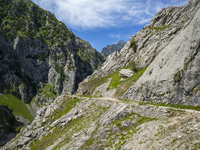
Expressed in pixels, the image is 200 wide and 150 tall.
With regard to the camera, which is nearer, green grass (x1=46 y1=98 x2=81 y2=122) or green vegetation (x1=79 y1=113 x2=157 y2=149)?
green vegetation (x1=79 y1=113 x2=157 y2=149)

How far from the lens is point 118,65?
76562mm

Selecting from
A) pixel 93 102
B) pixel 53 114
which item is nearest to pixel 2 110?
pixel 53 114

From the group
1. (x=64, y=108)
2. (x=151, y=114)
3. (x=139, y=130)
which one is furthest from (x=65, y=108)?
(x=139, y=130)

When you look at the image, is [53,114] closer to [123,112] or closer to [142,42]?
[123,112]

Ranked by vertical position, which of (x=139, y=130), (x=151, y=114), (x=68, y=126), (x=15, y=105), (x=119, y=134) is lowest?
(x=119, y=134)

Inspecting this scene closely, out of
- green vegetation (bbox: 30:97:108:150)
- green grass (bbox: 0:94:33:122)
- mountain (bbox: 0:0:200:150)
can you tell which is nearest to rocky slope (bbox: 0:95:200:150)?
mountain (bbox: 0:0:200:150)

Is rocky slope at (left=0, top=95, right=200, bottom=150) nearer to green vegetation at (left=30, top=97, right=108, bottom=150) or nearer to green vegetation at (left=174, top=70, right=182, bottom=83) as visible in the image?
green vegetation at (left=30, top=97, right=108, bottom=150)

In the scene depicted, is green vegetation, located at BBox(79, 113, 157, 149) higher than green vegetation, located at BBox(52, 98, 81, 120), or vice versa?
green vegetation, located at BBox(52, 98, 81, 120)

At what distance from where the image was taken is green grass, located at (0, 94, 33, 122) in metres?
176

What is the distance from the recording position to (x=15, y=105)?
608ft

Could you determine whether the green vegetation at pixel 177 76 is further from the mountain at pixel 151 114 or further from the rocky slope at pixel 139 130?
the rocky slope at pixel 139 130

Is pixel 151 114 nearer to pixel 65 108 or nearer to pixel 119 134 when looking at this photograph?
pixel 119 134

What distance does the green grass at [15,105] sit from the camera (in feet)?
578

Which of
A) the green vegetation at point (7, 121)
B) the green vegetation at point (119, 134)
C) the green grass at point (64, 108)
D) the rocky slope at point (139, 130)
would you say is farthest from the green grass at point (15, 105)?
the green vegetation at point (119, 134)
